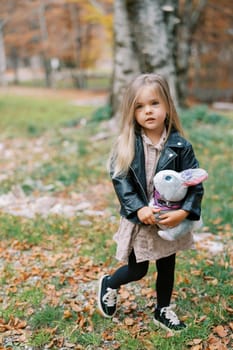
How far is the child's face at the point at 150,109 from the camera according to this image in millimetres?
2416

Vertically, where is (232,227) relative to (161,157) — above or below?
below

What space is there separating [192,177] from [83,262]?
5.76ft

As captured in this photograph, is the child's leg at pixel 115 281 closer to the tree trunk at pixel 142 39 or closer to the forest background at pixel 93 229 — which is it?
the forest background at pixel 93 229

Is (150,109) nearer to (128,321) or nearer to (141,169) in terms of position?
(141,169)

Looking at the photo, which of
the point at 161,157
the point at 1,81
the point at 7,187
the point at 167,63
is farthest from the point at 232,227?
the point at 1,81

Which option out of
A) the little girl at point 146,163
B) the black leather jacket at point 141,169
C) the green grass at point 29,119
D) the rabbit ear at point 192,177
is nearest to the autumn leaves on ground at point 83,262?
the little girl at point 146,163

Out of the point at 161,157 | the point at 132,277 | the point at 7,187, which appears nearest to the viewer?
the point at 161,157

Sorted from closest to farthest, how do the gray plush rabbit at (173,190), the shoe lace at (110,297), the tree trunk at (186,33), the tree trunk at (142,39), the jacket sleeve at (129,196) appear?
the gray plush rabbit at (173,190)
the jacket sleeve at (129,196)
the shoe lace at (110,297)
the tree trunk at (142,39)
the tree trunk at (186,33)

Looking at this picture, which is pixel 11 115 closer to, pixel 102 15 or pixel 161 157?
pixel 102 15

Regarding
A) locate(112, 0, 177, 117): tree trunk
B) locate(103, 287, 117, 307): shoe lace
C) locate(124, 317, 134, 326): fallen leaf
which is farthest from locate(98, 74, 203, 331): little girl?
locate(112, 0, 177, 117): tree trunk

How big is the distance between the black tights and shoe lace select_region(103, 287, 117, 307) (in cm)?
11

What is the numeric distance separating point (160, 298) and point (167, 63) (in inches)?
225

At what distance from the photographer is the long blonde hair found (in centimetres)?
242

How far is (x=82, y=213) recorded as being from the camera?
4.71m
